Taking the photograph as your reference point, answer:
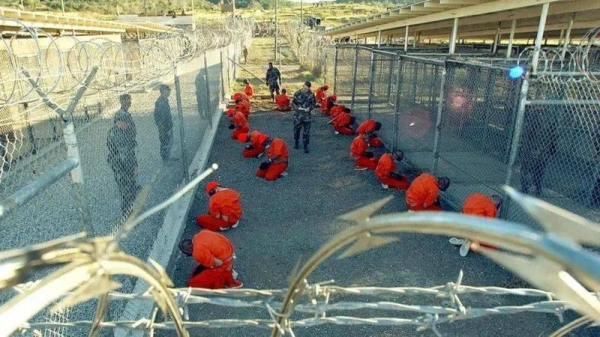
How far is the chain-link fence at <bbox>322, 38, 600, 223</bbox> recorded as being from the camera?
6.09m

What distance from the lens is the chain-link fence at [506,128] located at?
6086mm

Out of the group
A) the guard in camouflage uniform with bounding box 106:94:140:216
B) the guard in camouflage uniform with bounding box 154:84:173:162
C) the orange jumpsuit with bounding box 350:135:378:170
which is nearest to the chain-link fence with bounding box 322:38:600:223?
the orange jumpsuit with bounding box 350:135:378:170

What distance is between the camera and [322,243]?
5.77m

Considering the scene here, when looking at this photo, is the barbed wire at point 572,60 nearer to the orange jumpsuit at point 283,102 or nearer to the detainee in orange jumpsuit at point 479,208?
the detainee in orange jumpsuit at point 479,208

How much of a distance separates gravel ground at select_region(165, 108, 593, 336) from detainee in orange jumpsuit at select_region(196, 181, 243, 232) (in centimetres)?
18

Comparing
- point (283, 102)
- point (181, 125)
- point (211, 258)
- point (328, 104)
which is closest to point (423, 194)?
point (211, 258)

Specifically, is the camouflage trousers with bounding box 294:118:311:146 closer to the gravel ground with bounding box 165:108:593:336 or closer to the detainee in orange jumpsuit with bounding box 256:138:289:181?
the gravel ground with bounding box 165:108:593:336

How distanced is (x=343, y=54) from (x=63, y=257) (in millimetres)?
14957

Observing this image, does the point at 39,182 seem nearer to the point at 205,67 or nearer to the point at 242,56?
the point at 205,67

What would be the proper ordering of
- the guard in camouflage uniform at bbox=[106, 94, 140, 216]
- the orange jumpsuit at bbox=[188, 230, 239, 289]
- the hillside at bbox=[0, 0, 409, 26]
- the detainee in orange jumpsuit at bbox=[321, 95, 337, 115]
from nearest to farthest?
the orange jumpsuit at bbox=[188, 230, 239, 289] < the guard in camouflage uniform at bbox=[106, 94, 140, 216] < the detainee in orange jumpsuit at bbox=[321, 95, 337, 115] < the hillside at bbox=[0, 0, 409, 26]

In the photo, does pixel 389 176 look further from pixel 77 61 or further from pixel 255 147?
pixel 77 61

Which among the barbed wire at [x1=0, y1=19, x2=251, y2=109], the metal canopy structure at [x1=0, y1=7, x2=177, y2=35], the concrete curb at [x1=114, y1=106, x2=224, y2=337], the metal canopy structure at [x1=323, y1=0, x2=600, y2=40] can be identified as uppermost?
the metal canopy structure at [x1=323, y1=0, x2=600, y2=40]

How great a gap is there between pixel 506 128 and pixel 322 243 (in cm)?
530

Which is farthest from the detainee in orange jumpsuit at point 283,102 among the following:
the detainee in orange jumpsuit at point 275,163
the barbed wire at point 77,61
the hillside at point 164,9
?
the hillside at point 164,9
